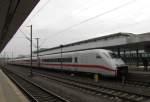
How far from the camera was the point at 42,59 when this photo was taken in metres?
49.5

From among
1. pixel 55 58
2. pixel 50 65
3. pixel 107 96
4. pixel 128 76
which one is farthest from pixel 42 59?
pixel 107 96

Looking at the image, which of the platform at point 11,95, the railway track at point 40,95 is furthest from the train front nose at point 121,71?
the platform at point 11,95

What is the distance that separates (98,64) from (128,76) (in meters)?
3.44

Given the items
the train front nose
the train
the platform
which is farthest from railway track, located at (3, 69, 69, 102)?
the train front nose

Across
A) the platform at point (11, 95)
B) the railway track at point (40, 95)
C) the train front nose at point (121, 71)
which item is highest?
the train front nose at point (121, 71)

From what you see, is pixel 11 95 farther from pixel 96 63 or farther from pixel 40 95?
pixel 96 63

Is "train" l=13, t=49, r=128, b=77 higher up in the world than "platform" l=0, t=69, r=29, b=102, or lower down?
higher up

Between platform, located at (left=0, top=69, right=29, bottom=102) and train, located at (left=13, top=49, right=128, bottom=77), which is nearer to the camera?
platform, located at (left=0, top=69, right=29, bottom=102)

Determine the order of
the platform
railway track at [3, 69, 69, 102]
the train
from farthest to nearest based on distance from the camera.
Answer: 1. the train
2. railway track at [3, 69, 69, 102]
3. the platform

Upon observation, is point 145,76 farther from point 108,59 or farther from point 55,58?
point 55,58

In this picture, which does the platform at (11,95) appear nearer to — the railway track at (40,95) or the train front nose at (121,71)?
the railway track at (40,95)

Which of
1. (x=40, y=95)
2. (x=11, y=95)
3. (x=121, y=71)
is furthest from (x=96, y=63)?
(x=11, y=95)

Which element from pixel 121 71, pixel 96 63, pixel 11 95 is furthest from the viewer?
pixel 96 63

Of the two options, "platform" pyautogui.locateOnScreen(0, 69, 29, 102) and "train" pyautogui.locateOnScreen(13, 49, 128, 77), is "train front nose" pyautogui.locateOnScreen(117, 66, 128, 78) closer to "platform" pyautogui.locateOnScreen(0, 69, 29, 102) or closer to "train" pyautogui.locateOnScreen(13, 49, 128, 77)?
"train" pyautogui.locateOnScreen(13, 49, 128, 77)
